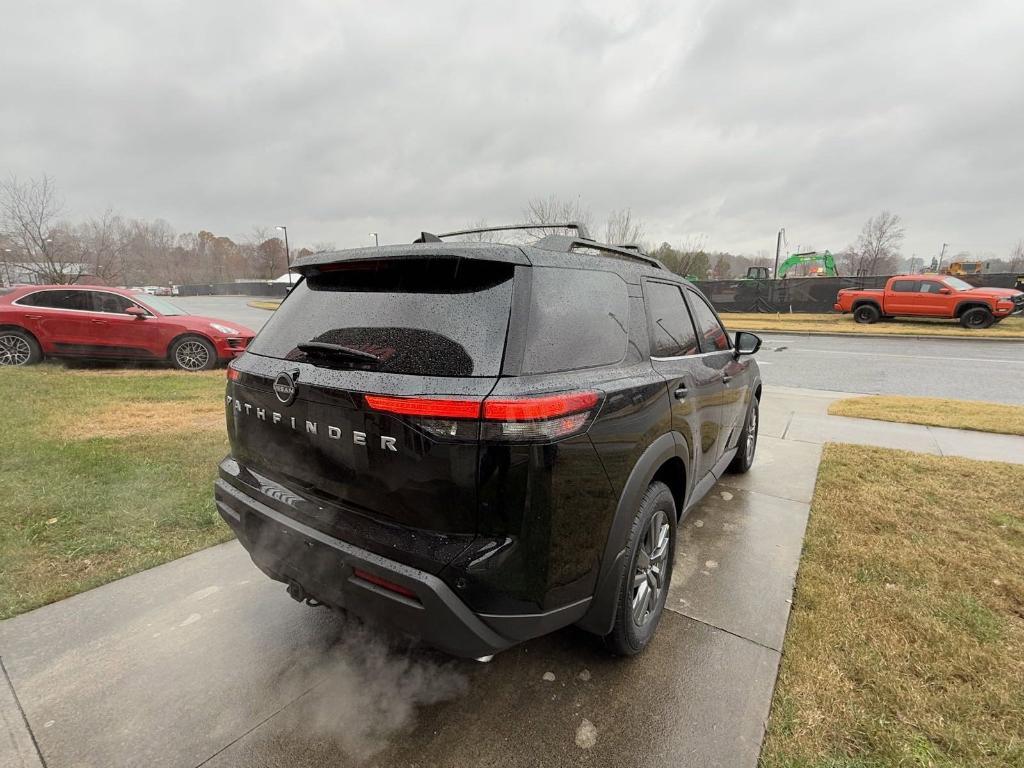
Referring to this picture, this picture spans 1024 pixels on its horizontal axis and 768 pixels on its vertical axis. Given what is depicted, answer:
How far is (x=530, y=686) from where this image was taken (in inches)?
82.6

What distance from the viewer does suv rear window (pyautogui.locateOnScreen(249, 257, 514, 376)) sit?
1.68m

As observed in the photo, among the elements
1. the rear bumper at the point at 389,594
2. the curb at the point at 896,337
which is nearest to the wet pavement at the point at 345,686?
the rear bumper at the point at 389,594

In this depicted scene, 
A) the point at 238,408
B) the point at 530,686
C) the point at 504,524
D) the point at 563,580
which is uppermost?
the point at 238,408

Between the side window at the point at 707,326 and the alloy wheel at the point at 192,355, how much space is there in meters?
8.68

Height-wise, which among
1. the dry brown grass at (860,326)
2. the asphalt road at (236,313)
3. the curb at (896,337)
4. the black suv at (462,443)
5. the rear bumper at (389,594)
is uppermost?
the black suv at (462,443)

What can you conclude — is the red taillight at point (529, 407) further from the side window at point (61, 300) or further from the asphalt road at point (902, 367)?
the side window at point (61, 300)

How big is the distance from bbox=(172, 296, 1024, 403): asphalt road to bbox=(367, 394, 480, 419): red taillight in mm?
9400

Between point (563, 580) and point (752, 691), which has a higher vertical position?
point (563, 580)

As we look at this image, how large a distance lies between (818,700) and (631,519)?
105cm

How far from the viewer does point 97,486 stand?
3.71 meters

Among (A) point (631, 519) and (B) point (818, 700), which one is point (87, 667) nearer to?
(A) point (631, 519)

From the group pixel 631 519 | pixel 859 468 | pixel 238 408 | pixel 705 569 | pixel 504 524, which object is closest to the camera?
pixel 504 524

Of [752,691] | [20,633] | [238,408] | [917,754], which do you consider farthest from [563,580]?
[20,633]

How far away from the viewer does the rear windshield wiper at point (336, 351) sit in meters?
1.76
